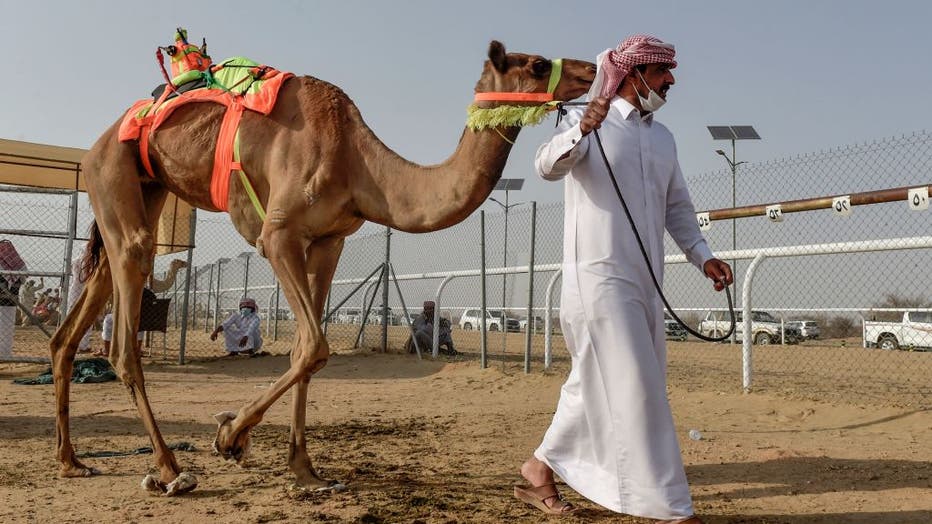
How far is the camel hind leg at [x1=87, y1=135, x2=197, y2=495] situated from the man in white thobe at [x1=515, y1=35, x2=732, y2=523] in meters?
2.63

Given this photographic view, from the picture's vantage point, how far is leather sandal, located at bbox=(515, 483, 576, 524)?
3834mm

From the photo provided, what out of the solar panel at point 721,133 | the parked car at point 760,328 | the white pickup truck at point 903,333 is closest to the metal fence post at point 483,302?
the parked car at point 760,328

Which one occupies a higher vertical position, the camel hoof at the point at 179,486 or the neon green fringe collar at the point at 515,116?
the neon green fringe collar at the point at 515,116

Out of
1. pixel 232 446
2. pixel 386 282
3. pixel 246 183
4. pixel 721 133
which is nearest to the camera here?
pixel 232 446

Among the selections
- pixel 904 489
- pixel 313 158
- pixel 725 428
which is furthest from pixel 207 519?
pixel 725 428

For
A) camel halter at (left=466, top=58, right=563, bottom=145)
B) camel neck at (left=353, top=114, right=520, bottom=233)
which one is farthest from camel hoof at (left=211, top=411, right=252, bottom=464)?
camel halter at (left=466, top=58, right=563, bottom=145)

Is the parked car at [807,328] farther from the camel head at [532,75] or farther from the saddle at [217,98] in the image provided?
the saddle at [217,98]

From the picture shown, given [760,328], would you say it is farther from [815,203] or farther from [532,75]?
[532,75]

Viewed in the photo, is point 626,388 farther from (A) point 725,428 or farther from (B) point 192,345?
(B) point 192,345

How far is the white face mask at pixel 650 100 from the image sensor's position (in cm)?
370

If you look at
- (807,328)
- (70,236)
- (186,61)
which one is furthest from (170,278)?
(807,328)

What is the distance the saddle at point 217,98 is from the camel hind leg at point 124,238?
0.16m

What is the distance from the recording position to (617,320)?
11.4 feet

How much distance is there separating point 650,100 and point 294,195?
6.47ft
